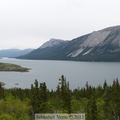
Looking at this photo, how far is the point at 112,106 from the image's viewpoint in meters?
68.4

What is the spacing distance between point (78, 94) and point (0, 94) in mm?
39887

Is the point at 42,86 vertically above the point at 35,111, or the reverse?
the point at 42,86

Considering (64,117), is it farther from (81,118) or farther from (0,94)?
(0,94)

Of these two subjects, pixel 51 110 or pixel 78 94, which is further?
pixel 78 94

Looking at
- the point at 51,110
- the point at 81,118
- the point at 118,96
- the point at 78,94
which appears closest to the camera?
the point at 81,118

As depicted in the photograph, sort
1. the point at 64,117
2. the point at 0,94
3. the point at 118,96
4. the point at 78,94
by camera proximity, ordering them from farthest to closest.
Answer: the point at 78,94 < the point at 0,94 < the point at 118,96 < the point at 64,117

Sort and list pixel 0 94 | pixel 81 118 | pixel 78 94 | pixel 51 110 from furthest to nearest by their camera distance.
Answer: pixel 78 94 → pixel 0 94 → pixel 51 110 → pixel 81 118

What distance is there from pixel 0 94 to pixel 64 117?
60926mm

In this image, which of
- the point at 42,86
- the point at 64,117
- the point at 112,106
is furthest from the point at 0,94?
the point at 64,117

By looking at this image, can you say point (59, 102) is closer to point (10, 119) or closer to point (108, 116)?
point (108, 116)

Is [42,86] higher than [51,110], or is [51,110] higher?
[42,86]

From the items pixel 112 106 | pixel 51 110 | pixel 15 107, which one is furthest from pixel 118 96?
pixel 15 107

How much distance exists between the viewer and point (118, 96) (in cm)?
7094

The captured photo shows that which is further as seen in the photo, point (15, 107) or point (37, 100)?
point (37, 100)
